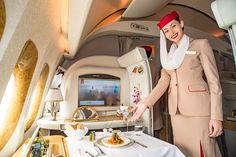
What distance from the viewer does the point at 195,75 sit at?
1361 millimetres

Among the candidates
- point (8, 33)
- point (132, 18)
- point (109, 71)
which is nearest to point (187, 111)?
point (8, 33)

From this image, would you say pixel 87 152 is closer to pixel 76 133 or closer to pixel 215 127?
pixel 76 133

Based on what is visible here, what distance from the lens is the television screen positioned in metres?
2.46

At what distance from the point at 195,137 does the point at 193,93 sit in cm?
34

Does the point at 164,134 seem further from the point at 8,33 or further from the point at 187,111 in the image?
the point at 8,33

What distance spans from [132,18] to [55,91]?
5.00 feet

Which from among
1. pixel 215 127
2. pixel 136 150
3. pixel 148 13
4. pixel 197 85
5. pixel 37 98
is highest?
pixel 148 13

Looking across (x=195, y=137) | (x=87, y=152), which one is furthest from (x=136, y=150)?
(x=195, y=137)

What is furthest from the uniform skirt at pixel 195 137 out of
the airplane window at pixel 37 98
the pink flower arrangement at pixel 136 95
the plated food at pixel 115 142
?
the airplane window at pixel 37 98

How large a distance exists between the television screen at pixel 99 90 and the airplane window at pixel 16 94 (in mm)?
1201

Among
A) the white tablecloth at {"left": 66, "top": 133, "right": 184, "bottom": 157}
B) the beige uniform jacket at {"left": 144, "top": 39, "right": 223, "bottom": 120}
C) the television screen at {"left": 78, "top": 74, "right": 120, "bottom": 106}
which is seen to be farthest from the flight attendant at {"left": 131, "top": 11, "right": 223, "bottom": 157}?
the television screen at {"left": 78, "top": 74, "right": 120, "bottom": 106}

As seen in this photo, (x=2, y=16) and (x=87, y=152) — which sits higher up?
(x=2, y=16)

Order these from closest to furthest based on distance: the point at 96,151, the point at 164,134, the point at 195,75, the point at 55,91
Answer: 1. the point at 96,151
2. the point at 195,75
3. the point at 55,91
4. the point at 164,134

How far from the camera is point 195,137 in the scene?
1348mm
